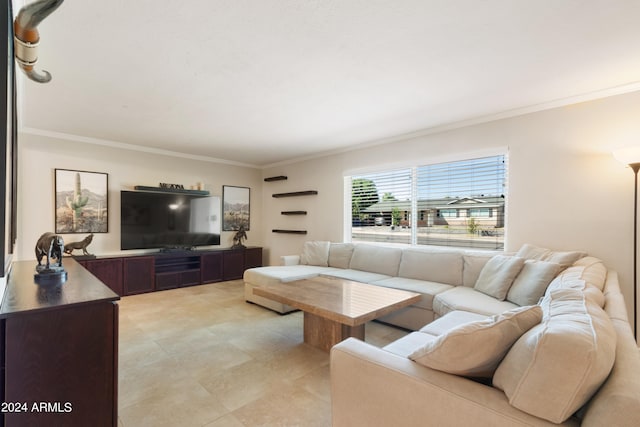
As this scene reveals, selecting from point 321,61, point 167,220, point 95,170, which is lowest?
point 167,220

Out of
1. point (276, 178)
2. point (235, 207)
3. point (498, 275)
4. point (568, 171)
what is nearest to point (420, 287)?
point (498, 275)

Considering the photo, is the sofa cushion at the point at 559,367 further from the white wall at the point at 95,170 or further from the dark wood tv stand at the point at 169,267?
the white wall at the point at 95,170

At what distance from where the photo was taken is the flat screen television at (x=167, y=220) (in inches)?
190

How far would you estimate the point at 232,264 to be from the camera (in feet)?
19.0

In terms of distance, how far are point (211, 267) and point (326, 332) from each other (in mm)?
3427

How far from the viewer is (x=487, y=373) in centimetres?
119

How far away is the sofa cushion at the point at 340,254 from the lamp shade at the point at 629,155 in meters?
3.11

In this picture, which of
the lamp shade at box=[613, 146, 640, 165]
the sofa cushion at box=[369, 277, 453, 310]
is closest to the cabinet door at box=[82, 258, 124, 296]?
the sofa cushion at box=[369, 277, 453, 310]

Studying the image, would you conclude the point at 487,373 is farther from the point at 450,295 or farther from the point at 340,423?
the point at 450,295

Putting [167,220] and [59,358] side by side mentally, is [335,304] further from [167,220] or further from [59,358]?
[167,220]

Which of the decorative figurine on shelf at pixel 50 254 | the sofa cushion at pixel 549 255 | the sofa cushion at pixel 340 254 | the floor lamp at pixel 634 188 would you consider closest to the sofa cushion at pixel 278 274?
the sofa cushion at pixel 340 254

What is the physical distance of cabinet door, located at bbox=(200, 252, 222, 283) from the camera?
539cm

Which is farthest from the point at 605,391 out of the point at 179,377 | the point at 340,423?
the point at 179,377

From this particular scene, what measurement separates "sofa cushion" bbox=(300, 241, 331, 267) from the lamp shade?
3501 millimetres
